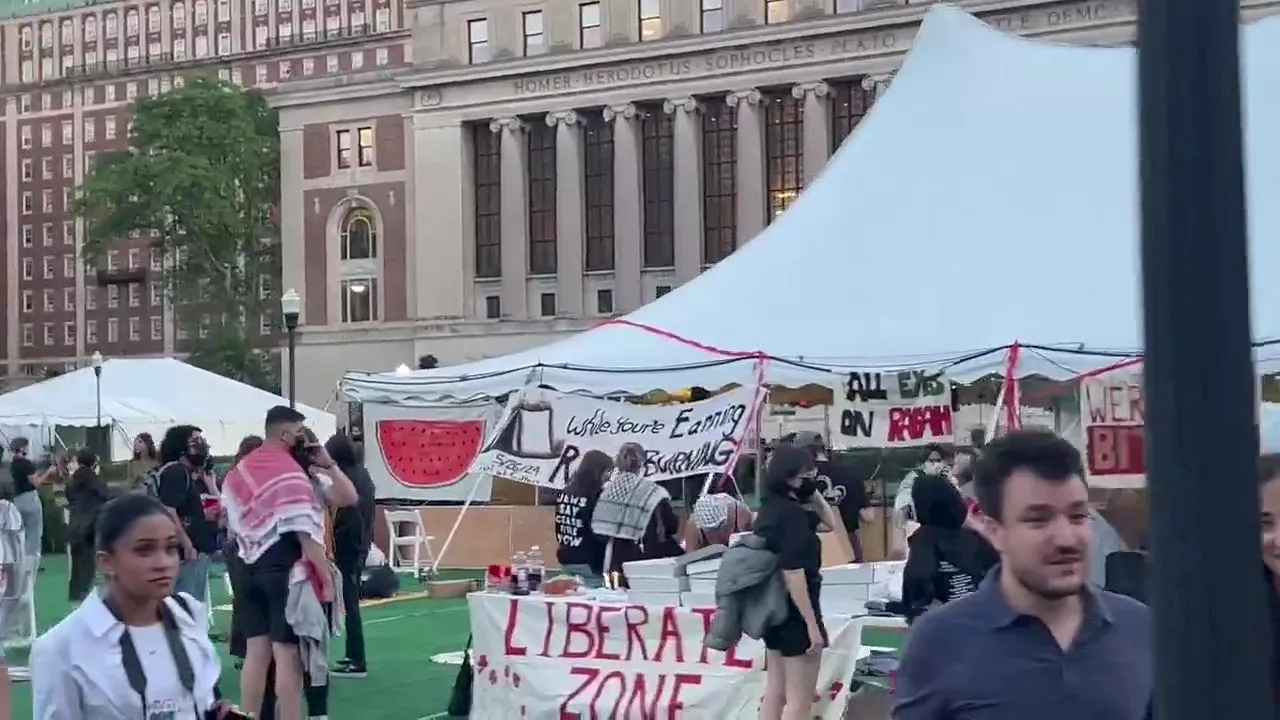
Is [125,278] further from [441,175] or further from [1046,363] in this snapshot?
[1046,363]

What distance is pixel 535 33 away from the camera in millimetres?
57562

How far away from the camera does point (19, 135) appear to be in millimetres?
109562

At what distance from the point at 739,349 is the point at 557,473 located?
14.4 ft

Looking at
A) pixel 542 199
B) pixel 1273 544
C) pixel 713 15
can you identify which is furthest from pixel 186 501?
pixel 542 199

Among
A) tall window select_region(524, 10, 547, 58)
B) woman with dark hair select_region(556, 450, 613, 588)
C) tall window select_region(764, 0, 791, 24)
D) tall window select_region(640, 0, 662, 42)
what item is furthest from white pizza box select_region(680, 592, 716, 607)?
tall window select_region(524, 10, 547, 58)

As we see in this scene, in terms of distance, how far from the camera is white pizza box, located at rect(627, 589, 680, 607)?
9.38 metres

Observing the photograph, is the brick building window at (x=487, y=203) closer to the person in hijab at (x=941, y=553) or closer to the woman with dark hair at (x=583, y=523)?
the woman with dark hair at (x=583, y=523)

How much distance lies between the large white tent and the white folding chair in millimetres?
7890

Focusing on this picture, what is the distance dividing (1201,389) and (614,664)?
7341 mm

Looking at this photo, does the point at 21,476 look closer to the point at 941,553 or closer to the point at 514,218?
the point at 941,553

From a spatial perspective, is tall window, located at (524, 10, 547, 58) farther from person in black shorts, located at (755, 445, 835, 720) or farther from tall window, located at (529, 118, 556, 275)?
person in black shorts, located at (755, 445, 835, 720)

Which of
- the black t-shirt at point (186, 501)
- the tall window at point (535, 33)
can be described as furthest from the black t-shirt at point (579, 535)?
the tall window at point (535, 33)

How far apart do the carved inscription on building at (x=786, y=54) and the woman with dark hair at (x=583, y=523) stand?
38285 millimetres

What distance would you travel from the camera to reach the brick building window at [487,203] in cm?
5878
